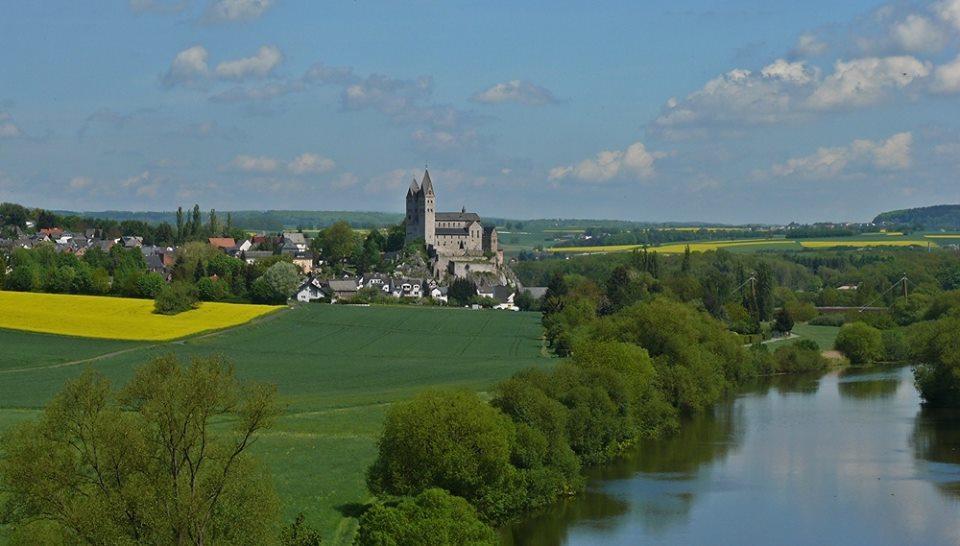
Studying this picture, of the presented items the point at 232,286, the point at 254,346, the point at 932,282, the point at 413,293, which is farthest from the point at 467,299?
the point at 932,282

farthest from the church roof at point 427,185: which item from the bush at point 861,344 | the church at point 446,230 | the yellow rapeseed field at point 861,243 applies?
the yellow rapeseed field at point 861,243

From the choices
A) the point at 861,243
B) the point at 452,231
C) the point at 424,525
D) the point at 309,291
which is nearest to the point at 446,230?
the point at 452,231

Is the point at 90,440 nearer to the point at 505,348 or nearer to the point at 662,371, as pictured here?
the point at 662,371

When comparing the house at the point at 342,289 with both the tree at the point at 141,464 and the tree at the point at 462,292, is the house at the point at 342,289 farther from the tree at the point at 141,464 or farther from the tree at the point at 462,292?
the tree at the point at 141,464

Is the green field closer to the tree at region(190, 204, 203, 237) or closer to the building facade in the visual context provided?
the building facade

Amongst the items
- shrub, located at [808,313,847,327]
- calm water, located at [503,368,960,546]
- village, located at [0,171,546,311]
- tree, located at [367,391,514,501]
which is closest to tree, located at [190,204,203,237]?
village, located at [0,171,546,311]

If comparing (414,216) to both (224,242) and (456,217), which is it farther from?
(224,242)
